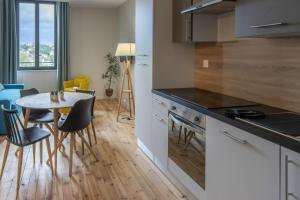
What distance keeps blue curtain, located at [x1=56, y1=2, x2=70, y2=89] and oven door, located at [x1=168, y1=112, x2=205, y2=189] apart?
5.54 metres

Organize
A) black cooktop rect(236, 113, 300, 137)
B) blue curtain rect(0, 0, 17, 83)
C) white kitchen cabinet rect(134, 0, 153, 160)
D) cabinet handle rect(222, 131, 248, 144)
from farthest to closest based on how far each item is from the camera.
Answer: blue curtain rect(0, 0, 17, 83) < white kitchen cabinet rect(134, 0, 153, 160) < cabinet handle rect(222, 131, 248, 144) < black cooktop rect(236, 113, 300, 137)

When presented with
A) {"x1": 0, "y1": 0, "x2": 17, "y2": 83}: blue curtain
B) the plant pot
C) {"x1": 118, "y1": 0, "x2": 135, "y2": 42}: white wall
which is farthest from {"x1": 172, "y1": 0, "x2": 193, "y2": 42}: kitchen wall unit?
{"x1": 0, "y1": 0, "x2": 17, "y2": 83}: blue curtain

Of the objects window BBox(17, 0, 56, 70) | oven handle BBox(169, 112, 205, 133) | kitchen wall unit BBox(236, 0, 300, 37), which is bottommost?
oven handle BBox(169, 112, 205, 133)

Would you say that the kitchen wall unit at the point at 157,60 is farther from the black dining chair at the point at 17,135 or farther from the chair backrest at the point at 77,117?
the black dining chair at the point at 17,135

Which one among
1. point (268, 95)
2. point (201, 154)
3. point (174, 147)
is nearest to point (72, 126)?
point (174, 147)

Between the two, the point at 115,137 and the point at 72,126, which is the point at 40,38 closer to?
the point at 115,137

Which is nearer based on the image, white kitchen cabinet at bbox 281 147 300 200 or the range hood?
white kitchen cabinet at bbox 281 147 300 200

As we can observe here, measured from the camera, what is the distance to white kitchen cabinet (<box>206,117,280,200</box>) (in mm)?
1538

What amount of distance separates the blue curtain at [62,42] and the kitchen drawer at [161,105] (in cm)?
500

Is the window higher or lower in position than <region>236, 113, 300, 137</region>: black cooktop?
higher

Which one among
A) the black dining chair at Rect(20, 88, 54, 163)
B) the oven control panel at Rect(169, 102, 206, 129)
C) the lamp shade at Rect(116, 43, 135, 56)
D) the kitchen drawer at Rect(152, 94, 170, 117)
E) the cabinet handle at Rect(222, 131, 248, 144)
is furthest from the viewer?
the lamp shade at Rect(116, 43, 135, 56)

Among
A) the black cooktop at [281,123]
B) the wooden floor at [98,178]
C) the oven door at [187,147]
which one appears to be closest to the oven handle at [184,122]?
the oven door at [187,147]

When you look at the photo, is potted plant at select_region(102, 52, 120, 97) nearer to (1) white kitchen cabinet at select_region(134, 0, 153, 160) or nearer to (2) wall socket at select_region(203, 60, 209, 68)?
(1) white kitchen cabinet at select_region(134, 0, 153, 160)

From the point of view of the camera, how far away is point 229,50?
9.55 ft
